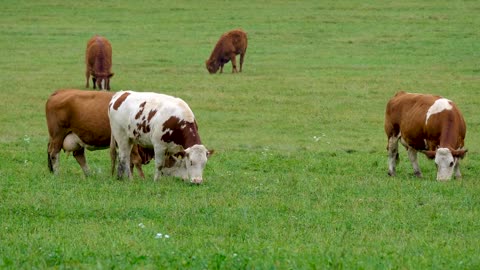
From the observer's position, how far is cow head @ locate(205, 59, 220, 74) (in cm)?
3556

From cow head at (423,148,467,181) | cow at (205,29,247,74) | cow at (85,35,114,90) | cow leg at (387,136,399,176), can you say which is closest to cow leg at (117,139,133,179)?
cow leg at (387,136,399,176)

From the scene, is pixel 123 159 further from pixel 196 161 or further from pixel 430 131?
pixel 430 131

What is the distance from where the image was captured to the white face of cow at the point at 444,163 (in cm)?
1560

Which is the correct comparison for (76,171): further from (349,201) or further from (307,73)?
(307,73)

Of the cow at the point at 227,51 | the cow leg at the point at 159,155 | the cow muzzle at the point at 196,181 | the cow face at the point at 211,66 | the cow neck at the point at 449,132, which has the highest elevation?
the cow neck at the point at 449,132

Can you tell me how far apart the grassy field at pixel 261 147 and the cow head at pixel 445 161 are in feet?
1.21

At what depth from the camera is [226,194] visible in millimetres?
13367

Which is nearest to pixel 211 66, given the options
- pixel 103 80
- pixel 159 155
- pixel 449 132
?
pixel 103 80

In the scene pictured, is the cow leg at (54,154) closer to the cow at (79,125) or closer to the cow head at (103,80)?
the cow at (79,125)

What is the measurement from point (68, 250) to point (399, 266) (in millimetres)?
3027

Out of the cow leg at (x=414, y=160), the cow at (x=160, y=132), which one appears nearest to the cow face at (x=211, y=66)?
the cow leg at (x=414, y=160)

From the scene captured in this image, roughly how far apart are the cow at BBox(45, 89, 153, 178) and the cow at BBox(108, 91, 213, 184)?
17.3 inches

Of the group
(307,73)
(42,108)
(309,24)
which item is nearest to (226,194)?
(42,108)

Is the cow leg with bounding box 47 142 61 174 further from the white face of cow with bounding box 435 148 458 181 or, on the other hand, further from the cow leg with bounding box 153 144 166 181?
the white face of cow with bounding box 435 148 458 181
